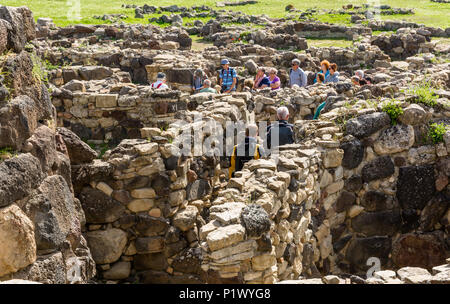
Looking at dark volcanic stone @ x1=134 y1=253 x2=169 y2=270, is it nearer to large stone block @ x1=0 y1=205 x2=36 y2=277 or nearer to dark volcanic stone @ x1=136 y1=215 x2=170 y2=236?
dark volcanic stone @ x1=136 y1=215 x2=170 y2=236

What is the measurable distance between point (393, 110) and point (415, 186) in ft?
4.06

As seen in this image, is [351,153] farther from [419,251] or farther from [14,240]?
[14,240]

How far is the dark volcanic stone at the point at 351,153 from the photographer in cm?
950

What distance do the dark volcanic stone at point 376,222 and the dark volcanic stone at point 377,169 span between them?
560mm

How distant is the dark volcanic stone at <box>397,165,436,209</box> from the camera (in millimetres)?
9641

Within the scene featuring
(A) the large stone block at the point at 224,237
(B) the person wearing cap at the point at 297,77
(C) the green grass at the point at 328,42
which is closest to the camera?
(A) the large stone block at the point at 224,237

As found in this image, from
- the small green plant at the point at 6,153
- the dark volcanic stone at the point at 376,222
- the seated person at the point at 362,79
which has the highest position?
the small green plant at the point at 6,153

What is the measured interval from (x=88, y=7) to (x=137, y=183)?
128 ft

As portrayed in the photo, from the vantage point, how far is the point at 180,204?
933 cm

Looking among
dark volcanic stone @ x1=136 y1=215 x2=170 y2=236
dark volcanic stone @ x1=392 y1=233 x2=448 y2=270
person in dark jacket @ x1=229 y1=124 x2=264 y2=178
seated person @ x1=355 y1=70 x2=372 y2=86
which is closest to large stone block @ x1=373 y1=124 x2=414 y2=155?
dark volcanic stone @ x1=392 y1=233 x2=448 y2=270

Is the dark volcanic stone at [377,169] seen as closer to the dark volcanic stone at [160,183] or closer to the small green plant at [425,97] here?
the small green plant at [425,97]

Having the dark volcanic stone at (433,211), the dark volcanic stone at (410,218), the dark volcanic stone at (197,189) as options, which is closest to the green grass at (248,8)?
the dark volcanic stone at (197,189)
